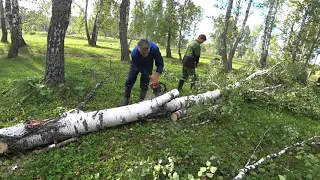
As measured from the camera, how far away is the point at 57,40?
6363 millimetres

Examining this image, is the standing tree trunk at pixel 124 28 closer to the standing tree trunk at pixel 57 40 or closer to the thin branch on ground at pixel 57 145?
the standing tree trunk at pixel 57 40

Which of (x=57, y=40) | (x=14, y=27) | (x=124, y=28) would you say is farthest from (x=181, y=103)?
(x=14, y=27)

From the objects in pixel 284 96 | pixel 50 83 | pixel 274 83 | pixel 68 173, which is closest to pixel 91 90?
pixel 50 83

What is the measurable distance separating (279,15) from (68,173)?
1245 inches

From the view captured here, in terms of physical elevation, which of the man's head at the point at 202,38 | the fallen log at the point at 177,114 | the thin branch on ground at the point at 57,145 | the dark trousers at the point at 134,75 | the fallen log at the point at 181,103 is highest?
the man's head at the point at 202,38

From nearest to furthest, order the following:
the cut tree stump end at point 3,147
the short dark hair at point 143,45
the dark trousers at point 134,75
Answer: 1. the cut tree stump end at point 3,147
2. the short dark hair at point 143,45
3. the dark trousers at point 134,75

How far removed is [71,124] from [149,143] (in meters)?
1.41

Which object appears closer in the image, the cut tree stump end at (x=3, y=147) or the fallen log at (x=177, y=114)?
the cut tree stump end at (x=3, y=147)

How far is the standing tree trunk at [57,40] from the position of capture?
616 cm

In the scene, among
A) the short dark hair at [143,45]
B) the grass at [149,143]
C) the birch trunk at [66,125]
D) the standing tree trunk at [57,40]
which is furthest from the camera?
the standing tree trunk at [57,40]

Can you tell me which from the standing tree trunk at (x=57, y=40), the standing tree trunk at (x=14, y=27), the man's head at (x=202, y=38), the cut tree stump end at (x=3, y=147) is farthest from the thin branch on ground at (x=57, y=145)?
the standing tree trunk at (x=14, y=27)

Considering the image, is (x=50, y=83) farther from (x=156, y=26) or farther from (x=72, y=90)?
(x=156, y=26)

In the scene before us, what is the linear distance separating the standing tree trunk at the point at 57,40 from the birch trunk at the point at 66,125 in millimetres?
2432

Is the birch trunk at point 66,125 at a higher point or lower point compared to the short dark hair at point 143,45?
lower
